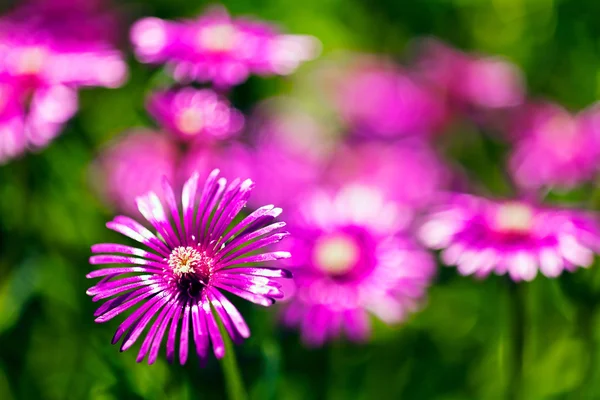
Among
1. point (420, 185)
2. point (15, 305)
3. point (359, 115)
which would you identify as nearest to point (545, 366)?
point (420, 185)

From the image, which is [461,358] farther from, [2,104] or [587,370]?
[2,104]

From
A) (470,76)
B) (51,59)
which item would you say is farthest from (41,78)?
(470,76)

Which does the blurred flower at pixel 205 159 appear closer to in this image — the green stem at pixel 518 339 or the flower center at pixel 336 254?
the flower center at pixel 336 254

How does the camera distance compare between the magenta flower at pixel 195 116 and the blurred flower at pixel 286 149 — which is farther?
the blurred flower at pixel 286 149

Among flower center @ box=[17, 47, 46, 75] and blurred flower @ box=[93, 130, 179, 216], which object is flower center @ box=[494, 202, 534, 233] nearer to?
blurred flower @ box=[93, 130, 179, 216]

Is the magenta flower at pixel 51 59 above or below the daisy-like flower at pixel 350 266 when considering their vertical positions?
above

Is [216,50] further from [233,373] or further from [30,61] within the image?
[233,373]

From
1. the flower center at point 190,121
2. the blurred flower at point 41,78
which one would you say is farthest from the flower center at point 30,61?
the flower center at point 190,121

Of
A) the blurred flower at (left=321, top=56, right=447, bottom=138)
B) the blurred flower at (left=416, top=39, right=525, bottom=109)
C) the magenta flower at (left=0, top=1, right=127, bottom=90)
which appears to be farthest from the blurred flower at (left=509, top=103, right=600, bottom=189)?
the magenta flower at (left=0, top=1, right=127, bottom=90)
